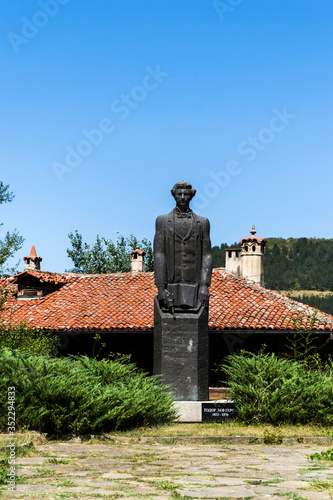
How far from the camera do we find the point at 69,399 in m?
7.72

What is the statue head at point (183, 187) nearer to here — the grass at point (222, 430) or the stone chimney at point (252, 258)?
the grass at point (222, 430)

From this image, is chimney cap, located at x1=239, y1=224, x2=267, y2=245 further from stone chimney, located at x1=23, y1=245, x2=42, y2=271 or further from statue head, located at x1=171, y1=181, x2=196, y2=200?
statue head, located at x1=171, y1=181, x2=196, y2=200

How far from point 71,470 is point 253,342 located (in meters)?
15.0

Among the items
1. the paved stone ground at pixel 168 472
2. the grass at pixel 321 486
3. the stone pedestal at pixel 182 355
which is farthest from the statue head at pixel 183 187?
the grass at pixel 321 486

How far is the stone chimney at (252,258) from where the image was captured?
89.0 ft

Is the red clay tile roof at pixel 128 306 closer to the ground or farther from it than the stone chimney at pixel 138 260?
closer to the ground

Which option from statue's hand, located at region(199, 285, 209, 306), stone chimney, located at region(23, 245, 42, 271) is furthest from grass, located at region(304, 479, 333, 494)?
stone chimney, located at region(23, 245, 42, 271)

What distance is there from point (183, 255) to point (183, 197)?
2.96ft

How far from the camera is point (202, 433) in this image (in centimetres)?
807

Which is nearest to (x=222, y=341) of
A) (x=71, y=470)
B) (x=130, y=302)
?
(x=130, y=302)

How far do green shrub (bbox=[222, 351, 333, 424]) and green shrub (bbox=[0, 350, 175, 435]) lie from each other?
109cm

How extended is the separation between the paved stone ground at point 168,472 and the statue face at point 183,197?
4.22 m

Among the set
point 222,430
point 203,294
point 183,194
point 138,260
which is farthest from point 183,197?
point 138,260

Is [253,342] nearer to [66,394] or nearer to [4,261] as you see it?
[4,261]
